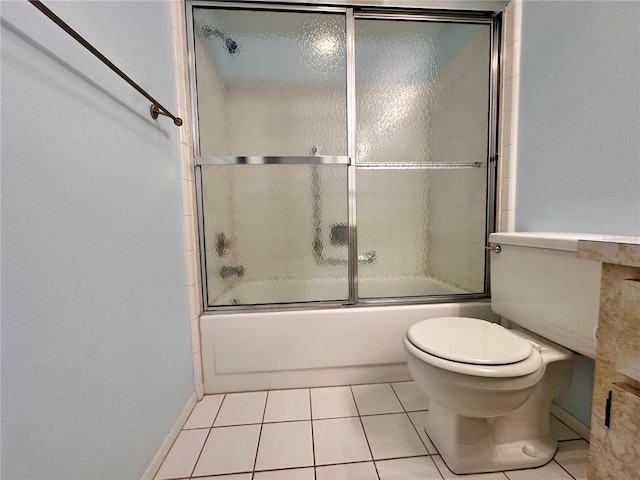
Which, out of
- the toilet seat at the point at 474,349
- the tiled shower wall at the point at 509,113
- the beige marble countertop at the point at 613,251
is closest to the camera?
the beige marble countertop at the point at 613,251

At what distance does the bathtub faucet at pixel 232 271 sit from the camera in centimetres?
135

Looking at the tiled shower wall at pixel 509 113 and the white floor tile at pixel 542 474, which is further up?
the tiled shower wall at pixel 509 113

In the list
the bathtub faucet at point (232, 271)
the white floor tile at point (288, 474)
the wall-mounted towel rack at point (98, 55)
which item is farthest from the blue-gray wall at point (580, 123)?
the wall-mounted towel rack at point (98, 55)

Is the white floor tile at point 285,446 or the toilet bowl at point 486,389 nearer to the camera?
the toilet bowl at point 486,389

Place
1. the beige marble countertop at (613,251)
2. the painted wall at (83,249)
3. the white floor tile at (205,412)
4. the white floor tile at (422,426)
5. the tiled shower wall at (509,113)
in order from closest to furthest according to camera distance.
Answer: the beige marble countertop at (613,251)
the painted wall at (83,249)
the white floor tile at (422,426)
the white floor tile at (205,412)
the tiled shower wall at (509,113)

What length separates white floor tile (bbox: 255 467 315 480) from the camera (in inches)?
33.7

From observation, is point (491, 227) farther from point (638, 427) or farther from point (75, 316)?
point (75, 316)

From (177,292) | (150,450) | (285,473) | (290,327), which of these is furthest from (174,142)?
(285,473)

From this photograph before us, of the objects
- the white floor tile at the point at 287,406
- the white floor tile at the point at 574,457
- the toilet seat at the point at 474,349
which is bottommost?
the white floor tile at the point at 574,457

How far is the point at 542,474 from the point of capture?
0.87 metres

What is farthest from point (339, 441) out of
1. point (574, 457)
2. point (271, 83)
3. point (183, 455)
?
point (271, 83)

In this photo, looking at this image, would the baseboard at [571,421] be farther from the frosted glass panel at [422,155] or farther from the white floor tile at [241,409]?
the white floor tile at [241,409]

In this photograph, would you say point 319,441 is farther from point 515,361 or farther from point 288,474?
point 515,361

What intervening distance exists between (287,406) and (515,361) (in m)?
0.93
